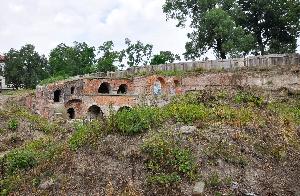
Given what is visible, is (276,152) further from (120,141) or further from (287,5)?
(287,5)

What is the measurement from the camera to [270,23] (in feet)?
140

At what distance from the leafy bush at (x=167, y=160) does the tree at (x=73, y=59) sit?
39656 mm

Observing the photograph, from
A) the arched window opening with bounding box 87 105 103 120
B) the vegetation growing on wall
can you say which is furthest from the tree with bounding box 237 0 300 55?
the vegetation growing on wall

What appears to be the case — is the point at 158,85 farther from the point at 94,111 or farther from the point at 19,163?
the point at 19,163

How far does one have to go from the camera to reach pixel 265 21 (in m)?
42.7

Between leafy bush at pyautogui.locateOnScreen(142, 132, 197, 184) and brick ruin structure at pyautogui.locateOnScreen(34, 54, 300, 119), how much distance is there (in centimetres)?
1304

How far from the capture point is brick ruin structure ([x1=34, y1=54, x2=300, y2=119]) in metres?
29.7

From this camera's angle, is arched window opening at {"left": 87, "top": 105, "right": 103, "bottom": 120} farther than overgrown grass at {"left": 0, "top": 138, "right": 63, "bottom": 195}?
Yes

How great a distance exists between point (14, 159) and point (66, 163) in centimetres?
272

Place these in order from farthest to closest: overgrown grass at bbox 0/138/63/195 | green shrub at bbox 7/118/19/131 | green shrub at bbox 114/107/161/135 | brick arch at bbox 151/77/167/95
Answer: brick arch at bbox 151/77/167/95
green shrub at bbox 7/118/19/131
green shrub at bbox 114/107/161/135
overgrown grass at bbox 0/138/63/195

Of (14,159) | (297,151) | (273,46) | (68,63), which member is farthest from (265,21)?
(14,159)

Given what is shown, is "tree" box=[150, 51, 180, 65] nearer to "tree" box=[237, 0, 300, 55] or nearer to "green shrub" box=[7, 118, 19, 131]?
"tree" box=[237, 0, 300, 55]

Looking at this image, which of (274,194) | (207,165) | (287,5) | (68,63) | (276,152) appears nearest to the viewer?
(274,194)

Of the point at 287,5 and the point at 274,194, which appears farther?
the point at 287,5
